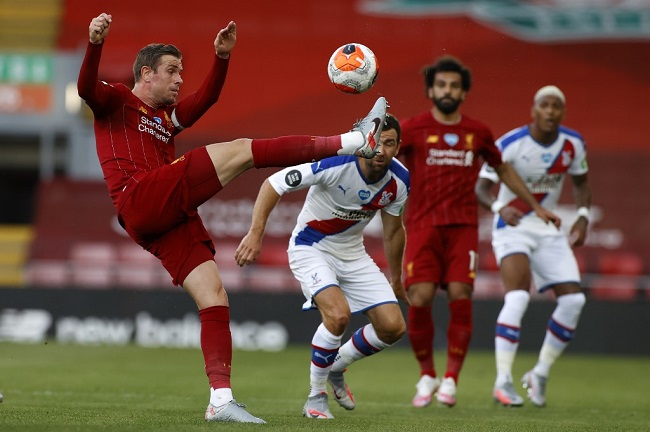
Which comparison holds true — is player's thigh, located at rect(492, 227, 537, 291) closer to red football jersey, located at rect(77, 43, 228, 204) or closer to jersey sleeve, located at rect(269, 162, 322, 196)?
jersey sleeve, located at rect(269, 162, 322, 196)

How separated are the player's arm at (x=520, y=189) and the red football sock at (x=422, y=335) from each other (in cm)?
112

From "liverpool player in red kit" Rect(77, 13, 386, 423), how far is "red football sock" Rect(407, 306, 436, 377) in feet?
9.33

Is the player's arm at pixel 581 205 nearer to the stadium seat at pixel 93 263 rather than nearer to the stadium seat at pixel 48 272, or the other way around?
the stadium seat at pixel 93 263

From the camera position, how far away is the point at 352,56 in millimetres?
6789

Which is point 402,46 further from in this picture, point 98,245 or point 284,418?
point 284,418

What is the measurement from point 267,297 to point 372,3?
750 cm

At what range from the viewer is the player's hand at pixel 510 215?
29.2 ft

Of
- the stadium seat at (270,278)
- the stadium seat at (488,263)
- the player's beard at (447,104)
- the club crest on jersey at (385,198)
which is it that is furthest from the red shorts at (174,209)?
the stadium seat at (488,263)

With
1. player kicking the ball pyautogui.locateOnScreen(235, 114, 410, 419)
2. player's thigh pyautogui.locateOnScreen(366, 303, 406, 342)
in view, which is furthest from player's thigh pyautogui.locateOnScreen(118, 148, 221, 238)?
player's thigh pyautogui.locateOnScreen(366, 303, 406, 342)

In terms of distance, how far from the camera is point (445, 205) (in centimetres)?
874

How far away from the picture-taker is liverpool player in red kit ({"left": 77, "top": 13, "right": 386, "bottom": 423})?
5789mm

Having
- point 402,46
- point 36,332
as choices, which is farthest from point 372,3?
point 36,332

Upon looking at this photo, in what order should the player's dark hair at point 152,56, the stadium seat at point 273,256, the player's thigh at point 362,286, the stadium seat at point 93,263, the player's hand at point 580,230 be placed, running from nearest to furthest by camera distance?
the player's dark hair at point 152,56
the player's thigh at point 362,286
the player's hand at point 580,230
the stadium seat at point 93,263
the stadium seat at point 273,256

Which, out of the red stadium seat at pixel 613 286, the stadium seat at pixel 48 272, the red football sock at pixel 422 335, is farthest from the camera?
the stadium seat at pixel 48 272
